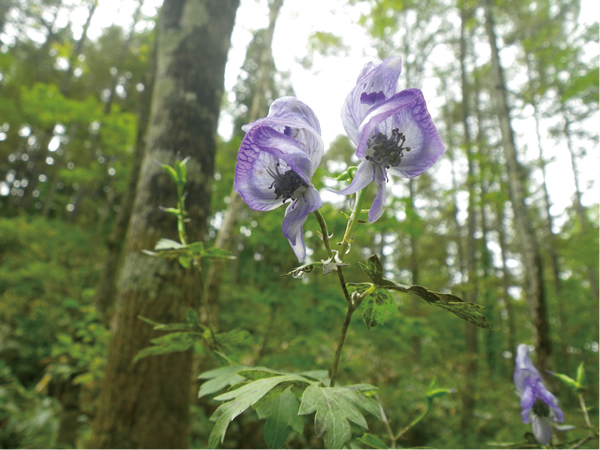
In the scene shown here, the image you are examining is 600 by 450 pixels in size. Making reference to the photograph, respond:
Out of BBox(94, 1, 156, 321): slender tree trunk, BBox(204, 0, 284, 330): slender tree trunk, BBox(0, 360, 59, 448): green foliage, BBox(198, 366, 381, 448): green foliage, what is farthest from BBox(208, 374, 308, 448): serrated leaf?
BBox(0, 360, 59, 448): green foliage

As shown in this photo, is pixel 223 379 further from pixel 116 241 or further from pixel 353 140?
pixel 116 241

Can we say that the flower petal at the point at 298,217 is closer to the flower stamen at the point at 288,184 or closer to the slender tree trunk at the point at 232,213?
the flower stamen at the point at 288,184

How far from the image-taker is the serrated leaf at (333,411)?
480mm

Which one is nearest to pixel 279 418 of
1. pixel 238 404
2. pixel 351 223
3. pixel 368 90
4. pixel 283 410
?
pixel 283 410

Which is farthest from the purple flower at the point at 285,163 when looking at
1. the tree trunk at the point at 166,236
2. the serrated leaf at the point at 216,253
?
the tree trunk at the point at 166,236

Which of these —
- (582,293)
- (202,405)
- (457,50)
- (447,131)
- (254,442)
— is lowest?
(254,442)

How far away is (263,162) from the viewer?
0.65 metres

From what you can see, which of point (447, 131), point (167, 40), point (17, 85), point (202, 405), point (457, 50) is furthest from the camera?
point (17, 85)

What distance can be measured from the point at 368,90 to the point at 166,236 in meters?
1.58

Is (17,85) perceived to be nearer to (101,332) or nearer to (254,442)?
(101,332)

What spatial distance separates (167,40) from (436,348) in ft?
28.4

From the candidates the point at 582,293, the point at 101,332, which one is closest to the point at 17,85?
the point at 101,332

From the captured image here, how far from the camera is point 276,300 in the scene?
2.62 metres

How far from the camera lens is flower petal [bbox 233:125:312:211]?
0.60 metres
